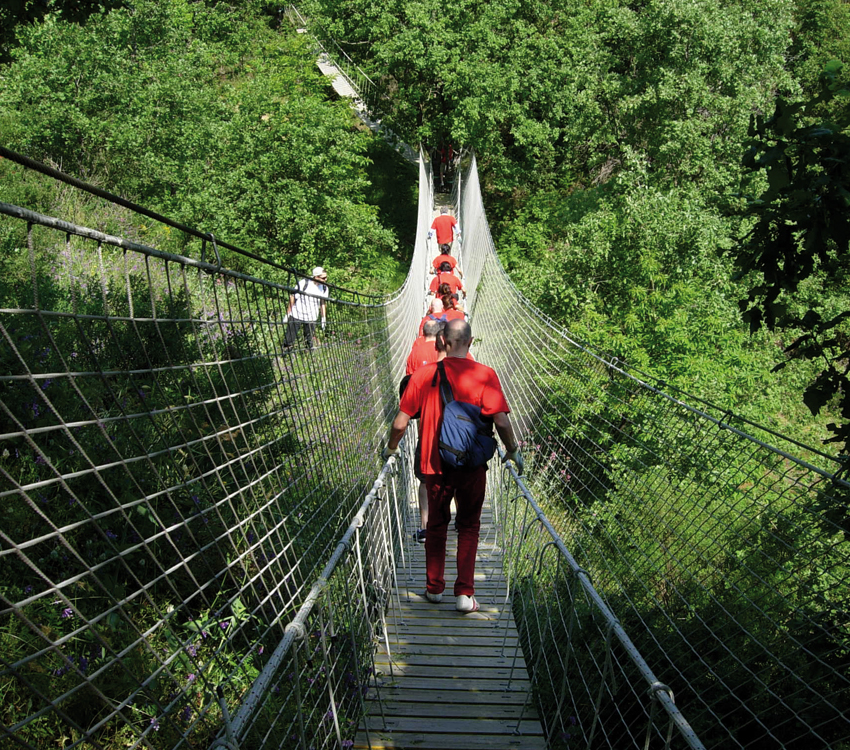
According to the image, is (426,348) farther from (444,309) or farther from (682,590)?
(682,590)

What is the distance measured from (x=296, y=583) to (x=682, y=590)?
243 cm

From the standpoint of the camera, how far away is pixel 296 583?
8.87ft

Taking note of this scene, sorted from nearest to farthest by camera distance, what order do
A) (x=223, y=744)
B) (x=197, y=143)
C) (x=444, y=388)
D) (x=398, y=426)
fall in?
(x=223, y=744)
(x=444, y=388)
(x=398, y=426)
(x=197, y=143)

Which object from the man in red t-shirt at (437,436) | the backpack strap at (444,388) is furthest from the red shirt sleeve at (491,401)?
the backpack strap at (444,388)

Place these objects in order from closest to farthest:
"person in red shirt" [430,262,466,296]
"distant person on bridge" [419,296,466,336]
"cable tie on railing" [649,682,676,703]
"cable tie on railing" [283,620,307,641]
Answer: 1. "cable tie on railing" [649,682,676,703]
2. "cable tie on railing" [283,620,307,641]
3. "distant person on bridge" [419,296,466,336]
4. "person in red shirt" [430,262,466,296]

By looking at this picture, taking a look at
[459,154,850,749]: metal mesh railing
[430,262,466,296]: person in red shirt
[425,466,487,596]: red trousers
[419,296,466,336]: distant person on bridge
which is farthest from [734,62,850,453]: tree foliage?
[430,262,466,296]: person in red shirt

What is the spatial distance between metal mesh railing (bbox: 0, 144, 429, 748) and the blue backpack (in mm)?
560

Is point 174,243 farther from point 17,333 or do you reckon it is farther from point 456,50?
point 456,50

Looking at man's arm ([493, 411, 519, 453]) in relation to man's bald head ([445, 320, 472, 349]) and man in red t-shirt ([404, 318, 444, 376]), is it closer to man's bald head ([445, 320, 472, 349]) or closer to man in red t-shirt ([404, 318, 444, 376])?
man's bald head ([445, 320, 472, 349])

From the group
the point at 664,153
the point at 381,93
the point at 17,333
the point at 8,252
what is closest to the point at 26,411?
the point at 17,333

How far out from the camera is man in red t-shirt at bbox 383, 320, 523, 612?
8.96 feet

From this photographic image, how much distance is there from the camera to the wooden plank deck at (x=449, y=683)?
2.12 m

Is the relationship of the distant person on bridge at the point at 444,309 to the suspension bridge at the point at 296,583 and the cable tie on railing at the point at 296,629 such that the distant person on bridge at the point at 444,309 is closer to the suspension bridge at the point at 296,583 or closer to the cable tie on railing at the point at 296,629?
the suspension bridge at the point at 296,583

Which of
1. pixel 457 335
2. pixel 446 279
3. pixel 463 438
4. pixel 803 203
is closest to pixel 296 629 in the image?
pixel 463 438
